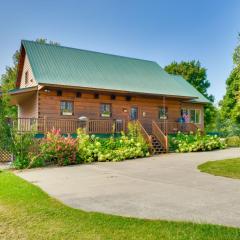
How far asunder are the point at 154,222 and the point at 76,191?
330 centimetres

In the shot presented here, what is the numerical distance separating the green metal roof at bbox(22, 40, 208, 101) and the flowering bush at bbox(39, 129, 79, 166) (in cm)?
559

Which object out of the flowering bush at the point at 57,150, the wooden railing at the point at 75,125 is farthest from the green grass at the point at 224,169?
the wooden railing at the point at 75,125

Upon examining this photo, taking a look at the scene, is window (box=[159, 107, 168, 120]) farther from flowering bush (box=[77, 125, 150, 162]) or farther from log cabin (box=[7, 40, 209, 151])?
flowering bush (box=[77, 125, 150, 162])

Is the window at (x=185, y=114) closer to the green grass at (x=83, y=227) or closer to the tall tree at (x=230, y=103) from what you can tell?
the tall tree at (x=230, y=103)

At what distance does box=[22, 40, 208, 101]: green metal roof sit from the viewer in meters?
20.1

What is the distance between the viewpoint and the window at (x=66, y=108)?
65.4ft

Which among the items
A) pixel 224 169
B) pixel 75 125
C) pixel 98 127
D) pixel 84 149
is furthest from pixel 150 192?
pixel 98 127

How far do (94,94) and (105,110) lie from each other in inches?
56.2

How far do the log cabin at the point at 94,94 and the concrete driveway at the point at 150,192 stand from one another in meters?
6.93

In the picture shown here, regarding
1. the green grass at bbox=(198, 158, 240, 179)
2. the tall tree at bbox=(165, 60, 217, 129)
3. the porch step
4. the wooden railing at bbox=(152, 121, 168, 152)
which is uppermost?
the tall tree at bbox=(165, 60, 217, 129)

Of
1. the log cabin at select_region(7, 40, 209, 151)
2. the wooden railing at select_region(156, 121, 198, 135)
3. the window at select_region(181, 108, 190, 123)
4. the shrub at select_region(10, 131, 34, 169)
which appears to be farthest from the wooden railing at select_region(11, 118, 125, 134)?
the window at select_region(181, 108, 190, 123)

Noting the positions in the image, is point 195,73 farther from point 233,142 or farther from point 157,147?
point 157,147

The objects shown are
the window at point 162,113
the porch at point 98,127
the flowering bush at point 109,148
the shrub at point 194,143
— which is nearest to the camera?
the flowering bush at point 109,148

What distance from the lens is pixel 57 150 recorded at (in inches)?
540
